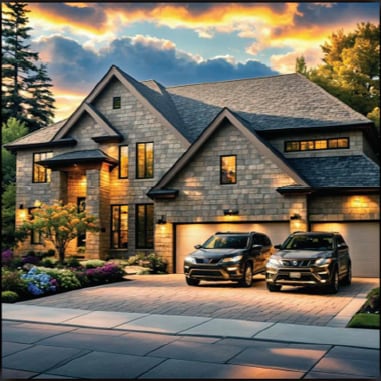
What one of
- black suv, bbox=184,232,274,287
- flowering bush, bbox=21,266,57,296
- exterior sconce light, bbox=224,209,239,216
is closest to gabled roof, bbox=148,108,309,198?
exterior sconce light, bbox=224,209,239,216

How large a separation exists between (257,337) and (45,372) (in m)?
3.46

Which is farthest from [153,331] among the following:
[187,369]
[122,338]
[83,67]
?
[83,67]

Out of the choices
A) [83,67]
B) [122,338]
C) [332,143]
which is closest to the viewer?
[122,338]

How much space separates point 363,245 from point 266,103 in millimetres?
8193

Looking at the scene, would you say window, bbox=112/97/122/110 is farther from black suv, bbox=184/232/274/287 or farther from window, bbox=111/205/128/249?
black suv, bbox=184/232/274/287

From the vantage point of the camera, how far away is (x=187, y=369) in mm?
6566

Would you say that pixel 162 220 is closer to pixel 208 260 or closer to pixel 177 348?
pixel 208 260

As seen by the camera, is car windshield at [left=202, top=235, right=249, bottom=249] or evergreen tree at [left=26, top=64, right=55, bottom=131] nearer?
car windshield at [left=202, top=235, right=249, bottom=249]

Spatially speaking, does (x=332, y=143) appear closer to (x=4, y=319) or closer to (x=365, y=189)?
(x=365, y=189)

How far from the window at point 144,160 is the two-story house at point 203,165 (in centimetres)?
5

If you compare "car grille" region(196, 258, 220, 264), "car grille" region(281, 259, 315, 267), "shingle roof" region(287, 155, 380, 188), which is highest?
"shingle roof" region(287, 155, 380, 188)

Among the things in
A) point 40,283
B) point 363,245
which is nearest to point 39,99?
point 40,283

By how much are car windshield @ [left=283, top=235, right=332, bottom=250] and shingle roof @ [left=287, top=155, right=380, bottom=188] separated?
5209 millimetres

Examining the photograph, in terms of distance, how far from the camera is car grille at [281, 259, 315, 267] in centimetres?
1377
